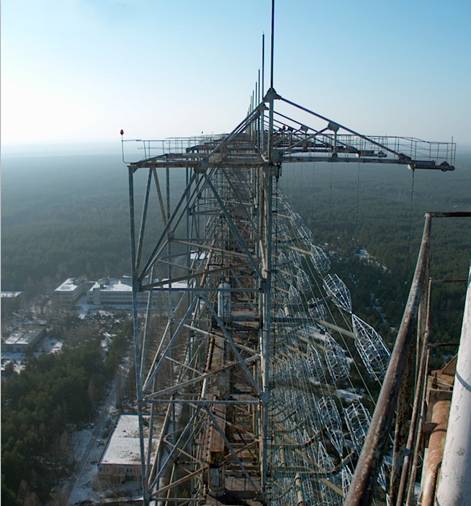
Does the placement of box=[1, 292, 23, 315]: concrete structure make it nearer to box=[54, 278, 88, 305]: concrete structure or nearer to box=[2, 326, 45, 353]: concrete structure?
box=[54, 278, 88, 305]: concrete structure

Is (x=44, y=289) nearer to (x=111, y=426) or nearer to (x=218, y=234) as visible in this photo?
(x=111, y=426)

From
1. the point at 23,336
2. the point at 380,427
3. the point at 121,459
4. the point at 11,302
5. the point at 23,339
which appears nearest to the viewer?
the point at 380,427

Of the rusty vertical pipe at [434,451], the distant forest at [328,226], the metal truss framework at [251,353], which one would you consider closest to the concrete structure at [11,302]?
the distant forest at [328,226]

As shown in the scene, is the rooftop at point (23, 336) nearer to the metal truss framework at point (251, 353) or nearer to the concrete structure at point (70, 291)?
the concrete structure at point (70, 291)

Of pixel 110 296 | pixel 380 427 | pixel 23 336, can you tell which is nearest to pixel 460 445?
pixel 380 427

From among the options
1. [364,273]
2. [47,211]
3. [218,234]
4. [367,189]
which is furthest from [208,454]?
[47,211]

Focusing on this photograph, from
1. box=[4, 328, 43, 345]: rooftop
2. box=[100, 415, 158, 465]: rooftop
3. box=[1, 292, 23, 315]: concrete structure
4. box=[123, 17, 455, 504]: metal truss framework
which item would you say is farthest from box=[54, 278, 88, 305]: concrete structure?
box=[123, 17, 455, 504]: metal truss framework

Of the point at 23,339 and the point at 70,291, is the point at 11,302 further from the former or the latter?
the point at 23,339
